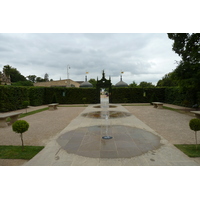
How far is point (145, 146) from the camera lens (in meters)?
5.04

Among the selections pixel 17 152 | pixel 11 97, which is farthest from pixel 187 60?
pixel 11 97

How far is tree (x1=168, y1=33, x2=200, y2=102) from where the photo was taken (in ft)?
38.2

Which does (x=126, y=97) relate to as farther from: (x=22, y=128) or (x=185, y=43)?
(x=22, y=128)

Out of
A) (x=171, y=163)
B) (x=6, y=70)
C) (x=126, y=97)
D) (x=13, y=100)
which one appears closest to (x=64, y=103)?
(x=13, y=100)

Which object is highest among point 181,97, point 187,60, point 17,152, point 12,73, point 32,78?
point 12,73

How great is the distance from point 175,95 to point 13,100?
23316mm

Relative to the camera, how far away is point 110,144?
522 cm

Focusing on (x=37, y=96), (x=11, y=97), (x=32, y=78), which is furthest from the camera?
(x=32, y=78)

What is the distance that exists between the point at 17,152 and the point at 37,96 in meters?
18.9

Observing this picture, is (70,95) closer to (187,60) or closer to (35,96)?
(35,96)

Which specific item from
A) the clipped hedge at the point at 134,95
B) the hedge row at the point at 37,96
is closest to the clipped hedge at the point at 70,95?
the hedge row at the point at 37,96

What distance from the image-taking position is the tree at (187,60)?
459 inches

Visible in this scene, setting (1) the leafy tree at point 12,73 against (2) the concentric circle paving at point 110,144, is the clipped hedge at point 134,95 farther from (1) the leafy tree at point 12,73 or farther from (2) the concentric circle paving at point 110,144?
(1) the leafy tree at point 12,73

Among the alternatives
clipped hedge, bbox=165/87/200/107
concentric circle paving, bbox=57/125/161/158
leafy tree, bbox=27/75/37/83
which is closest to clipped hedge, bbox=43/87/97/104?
clipped hedge, bbox=165/87/200/107
